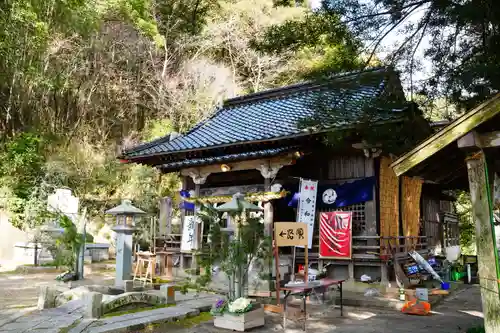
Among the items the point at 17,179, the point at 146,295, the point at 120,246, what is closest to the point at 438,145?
the point at 146,295

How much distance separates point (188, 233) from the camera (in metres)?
12.8

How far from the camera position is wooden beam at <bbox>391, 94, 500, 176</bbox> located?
4141 millimetres

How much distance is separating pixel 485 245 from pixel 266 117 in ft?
31.0

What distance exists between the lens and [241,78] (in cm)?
2373

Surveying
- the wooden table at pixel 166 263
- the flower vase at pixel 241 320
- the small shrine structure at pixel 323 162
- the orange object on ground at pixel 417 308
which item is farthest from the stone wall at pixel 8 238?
the orange object on ground at pixel 417 308

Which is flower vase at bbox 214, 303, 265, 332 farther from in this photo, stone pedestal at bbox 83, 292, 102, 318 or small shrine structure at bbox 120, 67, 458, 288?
small shrine structure at bbox 120, 67, 458, 288

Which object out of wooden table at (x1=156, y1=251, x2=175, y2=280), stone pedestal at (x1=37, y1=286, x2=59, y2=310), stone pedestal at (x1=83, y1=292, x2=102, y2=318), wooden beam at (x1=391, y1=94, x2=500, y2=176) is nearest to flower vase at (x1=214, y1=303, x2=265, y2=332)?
stone pedestal at (x1=83, y1=292, x2=102, y2=318)

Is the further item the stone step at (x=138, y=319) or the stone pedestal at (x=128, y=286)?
the stone pedestal at (x=128, y=286)

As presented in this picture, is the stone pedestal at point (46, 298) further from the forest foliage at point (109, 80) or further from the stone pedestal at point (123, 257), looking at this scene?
the forest foliage at point (109, 80)

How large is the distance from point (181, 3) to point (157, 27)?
317 centimetres

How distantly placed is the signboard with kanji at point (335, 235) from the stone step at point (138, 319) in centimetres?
409

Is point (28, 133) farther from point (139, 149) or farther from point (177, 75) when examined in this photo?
point (139, 149)

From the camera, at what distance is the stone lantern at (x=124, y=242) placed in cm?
895

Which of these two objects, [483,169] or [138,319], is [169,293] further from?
[483,169]
